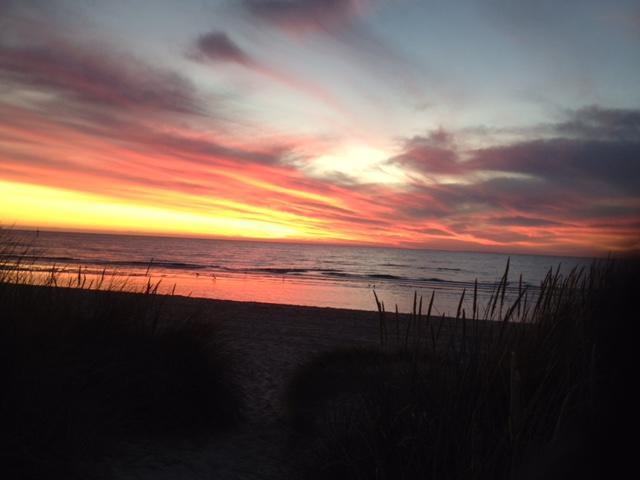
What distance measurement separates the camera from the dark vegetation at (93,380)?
137 inches

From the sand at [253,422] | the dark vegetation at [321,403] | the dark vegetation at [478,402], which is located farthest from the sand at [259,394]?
the dark vegetation at [478,402]

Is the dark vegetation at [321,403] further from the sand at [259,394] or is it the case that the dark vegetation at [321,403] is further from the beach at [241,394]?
the sand at [259,394]

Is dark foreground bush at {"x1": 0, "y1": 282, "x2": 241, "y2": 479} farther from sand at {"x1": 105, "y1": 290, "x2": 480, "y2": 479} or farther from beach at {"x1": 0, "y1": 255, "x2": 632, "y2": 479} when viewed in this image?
sand at {"x1": 105, "y1": 290, "x2": 480, "y2": 479}

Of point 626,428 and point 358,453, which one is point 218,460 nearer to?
point 358,453

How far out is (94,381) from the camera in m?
4.36

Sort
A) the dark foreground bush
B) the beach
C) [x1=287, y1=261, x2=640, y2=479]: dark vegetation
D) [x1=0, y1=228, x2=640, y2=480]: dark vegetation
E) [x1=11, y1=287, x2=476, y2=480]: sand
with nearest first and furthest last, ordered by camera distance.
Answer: [x1=287, y1=261, x2=640, y2=479]: dark vegetation, [x1=0, y1=228, x2=640, y2=480]: dark vegetation, the beach, the dark foreground bush, [x1=11, y1=287, x2=476, y2=480]: sand

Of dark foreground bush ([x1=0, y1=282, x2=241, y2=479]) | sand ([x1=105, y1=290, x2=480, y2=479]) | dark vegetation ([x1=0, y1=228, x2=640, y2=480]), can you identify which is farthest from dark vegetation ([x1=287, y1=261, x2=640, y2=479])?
dark foreground bush ([x1=0, y1=282, x2=241, y2=479])

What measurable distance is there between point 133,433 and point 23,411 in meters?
1.27

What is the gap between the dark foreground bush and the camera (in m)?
3.48

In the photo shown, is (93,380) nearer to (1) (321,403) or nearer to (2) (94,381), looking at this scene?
(2) (94,381)

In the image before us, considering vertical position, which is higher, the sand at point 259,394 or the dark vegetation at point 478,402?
the dark vegetation at point 478,402

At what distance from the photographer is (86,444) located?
12.5 ft

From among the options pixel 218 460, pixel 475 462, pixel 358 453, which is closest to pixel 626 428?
pixel 475 462

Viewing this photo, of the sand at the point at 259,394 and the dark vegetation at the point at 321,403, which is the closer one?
the dark vegetation at the point at 321,403
